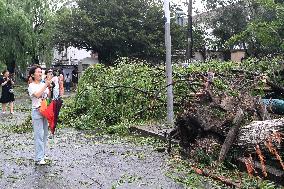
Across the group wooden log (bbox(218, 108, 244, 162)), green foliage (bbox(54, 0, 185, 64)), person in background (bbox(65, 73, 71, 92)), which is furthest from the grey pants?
green foliage (bbox(54, 0, 185, 64))

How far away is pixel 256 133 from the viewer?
6957 millimetres

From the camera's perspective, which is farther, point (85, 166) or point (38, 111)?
point (38, 111)

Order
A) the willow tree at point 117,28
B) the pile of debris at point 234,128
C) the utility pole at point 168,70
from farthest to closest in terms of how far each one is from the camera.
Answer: the willow tree at point 117,28, the utility pole at point 168,70, the pile of debris at point 234,128

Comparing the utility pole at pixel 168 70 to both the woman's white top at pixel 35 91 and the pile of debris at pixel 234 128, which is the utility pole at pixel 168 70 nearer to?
the pile of debris at pixel 234 128

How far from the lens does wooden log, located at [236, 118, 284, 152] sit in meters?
6.77

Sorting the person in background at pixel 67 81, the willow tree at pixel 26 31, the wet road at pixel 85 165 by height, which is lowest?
the person in background at pixel 67 81

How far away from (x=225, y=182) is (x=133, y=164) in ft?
6.54

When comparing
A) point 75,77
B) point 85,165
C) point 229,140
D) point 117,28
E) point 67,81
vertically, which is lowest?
point 67,81

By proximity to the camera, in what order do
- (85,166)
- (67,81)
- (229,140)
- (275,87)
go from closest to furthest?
(229,140)
(85,166)
(275,87)
(67,81)

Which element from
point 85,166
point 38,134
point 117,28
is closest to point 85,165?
point 85,166

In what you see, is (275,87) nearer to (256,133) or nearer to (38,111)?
(256,133)

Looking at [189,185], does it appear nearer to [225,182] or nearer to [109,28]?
[225,182]

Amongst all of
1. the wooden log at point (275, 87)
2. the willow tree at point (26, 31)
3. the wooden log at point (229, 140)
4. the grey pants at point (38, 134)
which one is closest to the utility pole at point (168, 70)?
the wooden log at point (275, 87)

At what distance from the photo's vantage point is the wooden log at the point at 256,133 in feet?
22.2
